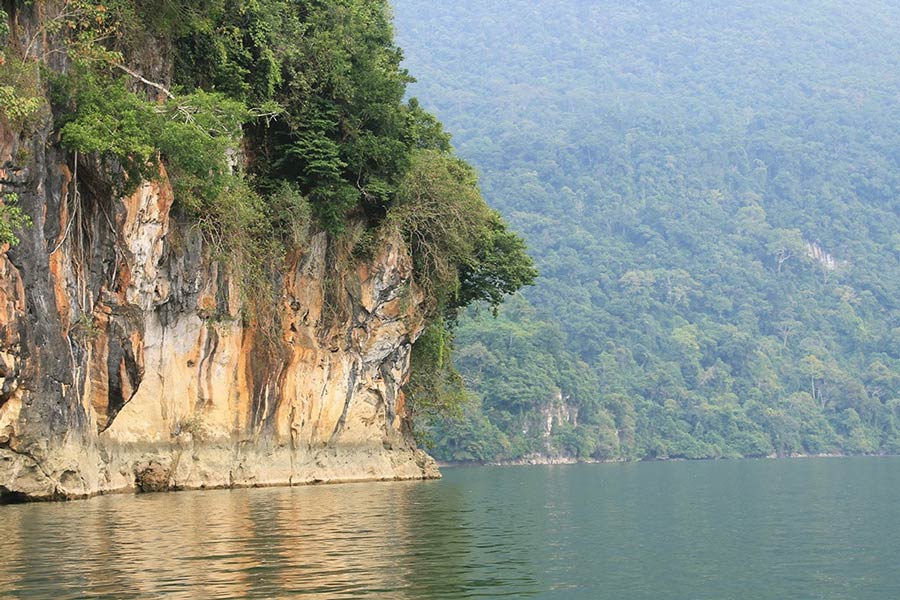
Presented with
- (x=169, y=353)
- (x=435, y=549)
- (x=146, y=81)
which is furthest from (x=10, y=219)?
(x=435, y=549)

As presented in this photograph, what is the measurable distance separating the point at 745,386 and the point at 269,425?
115 metres

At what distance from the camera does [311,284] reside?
37.7 meters

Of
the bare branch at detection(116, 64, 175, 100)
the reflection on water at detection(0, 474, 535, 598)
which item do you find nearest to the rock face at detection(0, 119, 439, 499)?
the bare branch at detection(116, 64, 175, 100)

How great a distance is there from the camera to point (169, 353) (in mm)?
31469

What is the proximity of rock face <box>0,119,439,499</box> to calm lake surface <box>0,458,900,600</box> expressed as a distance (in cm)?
183

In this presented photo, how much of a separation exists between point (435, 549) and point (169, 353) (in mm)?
15659

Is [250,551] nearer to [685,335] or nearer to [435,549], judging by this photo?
[435,549]

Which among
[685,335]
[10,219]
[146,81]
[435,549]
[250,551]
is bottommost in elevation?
[435,549]

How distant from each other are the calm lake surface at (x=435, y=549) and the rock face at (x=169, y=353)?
1829 mm

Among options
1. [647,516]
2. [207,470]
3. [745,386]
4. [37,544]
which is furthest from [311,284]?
[745,386]

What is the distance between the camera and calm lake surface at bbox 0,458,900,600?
45.3 feet

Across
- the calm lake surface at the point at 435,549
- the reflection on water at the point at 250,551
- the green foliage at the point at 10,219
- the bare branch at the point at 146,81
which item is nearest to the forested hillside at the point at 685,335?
the bare branch at the point at 146,81

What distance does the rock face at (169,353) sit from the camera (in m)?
24.4

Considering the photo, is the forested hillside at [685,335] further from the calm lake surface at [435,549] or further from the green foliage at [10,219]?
the green foliage at [10,219]
